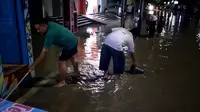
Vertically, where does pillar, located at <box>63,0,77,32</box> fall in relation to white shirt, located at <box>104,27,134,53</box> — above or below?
above

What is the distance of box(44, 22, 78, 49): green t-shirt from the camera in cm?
402

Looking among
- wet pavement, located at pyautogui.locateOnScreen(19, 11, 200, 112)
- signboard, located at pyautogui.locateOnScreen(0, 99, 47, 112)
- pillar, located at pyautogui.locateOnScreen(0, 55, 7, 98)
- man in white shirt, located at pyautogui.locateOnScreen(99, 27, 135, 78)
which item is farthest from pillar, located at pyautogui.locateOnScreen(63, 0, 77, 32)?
signboard, located at pyautogui.locateOnScreen(0, 99, 47, 112)

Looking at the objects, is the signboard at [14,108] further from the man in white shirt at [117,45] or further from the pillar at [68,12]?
the pillar at [68,12]

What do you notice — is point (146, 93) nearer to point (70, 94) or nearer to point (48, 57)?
point (70, 94)

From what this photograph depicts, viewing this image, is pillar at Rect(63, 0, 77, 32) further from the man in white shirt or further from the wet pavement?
the man in white shirt

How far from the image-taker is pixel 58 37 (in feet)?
13.8

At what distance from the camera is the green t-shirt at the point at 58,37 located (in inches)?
158

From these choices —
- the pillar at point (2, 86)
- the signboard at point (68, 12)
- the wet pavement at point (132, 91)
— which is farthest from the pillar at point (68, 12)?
the pillar at point (2, 86)

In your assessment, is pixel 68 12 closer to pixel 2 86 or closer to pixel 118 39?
pixel 118 39

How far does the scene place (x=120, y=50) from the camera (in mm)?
4645

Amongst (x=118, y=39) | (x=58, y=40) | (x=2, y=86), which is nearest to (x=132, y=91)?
(x=118, y=39)

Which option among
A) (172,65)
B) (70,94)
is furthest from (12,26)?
(172,65)

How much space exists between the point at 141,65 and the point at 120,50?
200cm

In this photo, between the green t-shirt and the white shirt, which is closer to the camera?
the green t-shirt
